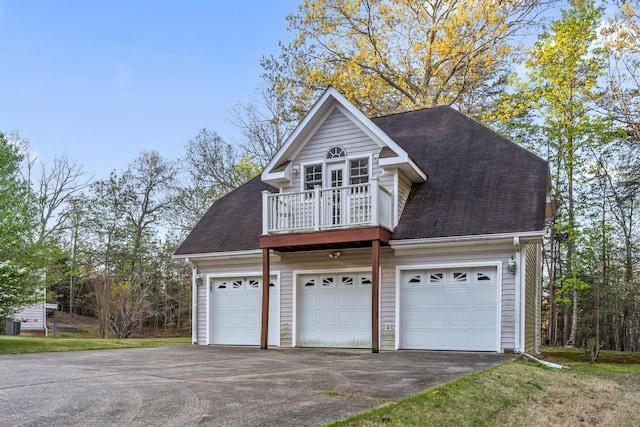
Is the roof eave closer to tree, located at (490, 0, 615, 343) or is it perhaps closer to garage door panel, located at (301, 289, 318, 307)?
garage door panel, located at (301, 289, 318, 307)

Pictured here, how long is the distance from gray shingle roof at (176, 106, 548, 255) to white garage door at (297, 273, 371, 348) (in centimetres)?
→ 179

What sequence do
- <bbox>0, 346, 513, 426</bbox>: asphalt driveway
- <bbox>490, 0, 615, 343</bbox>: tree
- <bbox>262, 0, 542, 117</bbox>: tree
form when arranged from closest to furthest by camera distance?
1. <bbox>0, 346, 513, 426</bbox>: asphalt driveway
2. <bbox>490, 0, 615, 343</bbox>: tree
3. <bbox>262, 0, 542, 117</bbox>: tree

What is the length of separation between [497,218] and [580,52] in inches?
314

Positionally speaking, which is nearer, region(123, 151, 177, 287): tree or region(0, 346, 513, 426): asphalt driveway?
region(0, 346, 513, 426): asphalt driveway

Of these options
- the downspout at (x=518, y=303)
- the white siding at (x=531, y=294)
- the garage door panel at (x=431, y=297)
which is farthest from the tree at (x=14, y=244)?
the white siding at (x=531, y=294)

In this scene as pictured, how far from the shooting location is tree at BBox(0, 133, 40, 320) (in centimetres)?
1214

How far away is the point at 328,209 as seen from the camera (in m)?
13.0

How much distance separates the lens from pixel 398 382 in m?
6.85

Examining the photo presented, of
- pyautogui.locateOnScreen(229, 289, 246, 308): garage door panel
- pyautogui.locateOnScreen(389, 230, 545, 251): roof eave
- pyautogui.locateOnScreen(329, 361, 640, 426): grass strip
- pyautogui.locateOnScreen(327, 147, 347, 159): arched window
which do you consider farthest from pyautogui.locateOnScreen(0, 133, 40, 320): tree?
pyautogui.locateOnScreen(329, 361, 640, 426): grass strip

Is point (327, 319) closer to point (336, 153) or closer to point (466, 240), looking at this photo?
point (466, 240)

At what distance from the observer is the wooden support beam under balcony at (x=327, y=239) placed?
40.0 ft

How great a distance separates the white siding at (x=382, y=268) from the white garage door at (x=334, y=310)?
0.29 m

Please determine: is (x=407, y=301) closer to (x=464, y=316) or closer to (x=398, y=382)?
(x=464, y=316)

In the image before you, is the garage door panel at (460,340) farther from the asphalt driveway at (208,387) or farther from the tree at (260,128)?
the tree at (260,128)
